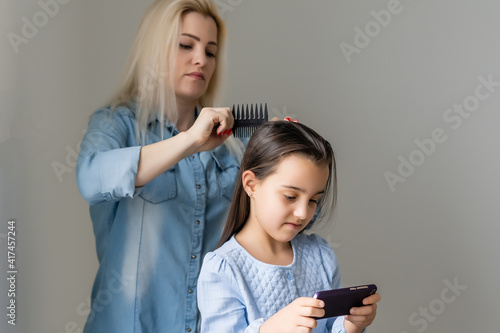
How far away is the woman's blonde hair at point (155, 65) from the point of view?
1.44 meters

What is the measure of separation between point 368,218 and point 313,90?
0.47 m

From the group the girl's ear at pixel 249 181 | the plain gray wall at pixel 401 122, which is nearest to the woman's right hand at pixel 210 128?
the girl's ear at pixel 249 181

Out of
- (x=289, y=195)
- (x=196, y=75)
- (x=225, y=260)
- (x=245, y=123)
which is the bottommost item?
(x=225, y=260)

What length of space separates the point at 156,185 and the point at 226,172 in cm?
20

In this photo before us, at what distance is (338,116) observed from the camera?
2.10 metres

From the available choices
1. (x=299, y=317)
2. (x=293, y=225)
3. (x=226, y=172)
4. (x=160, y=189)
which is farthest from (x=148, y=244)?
(x=299, y=317)

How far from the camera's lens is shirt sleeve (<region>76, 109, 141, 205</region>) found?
4.19 ft

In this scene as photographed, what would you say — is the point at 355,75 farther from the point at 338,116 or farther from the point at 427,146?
the point at 427,146

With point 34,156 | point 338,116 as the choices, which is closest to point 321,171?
point 34,156

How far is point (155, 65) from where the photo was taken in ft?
4.75

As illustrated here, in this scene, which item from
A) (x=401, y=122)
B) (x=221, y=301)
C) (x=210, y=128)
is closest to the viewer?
(x=221, y=301)

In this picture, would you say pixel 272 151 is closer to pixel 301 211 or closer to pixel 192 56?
pixel 301 211

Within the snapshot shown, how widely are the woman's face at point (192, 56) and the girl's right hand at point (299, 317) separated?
64cm

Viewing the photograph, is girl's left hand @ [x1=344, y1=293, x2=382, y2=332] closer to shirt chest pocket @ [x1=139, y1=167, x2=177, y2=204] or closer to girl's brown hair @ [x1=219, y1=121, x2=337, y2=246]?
girl's brown hair @ [x1=219, y1=121, x2=337, y2=246]
